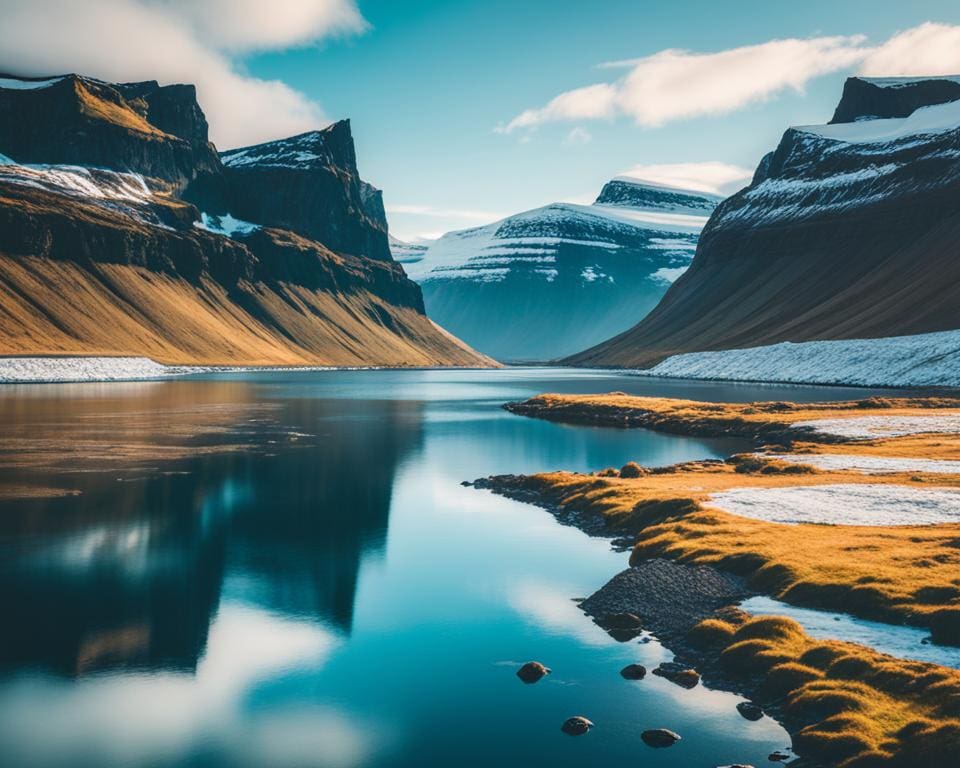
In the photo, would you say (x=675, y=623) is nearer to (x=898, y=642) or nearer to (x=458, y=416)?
(x=898, y=642)

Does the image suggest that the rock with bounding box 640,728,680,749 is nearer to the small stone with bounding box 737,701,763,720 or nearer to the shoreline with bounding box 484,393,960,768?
the small stone with bounding box 737,701,763,720

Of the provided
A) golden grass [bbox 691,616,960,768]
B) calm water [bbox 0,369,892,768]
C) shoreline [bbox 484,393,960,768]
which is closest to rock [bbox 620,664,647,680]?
calm water [bbox 0,369,892,768]

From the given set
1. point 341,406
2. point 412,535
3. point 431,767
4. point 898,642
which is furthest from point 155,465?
point 341,406

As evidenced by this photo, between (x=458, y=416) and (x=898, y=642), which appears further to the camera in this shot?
(x=458, y=416)

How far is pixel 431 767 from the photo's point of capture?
2278 cm

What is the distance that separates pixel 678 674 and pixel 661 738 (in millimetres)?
4007

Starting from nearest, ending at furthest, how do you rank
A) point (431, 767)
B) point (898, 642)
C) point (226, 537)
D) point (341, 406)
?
1. point (431, 767)
2. point (898, 642)
3. point (226, 537)
4. point (341, 406)

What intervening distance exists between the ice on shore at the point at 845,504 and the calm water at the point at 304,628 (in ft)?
32.3

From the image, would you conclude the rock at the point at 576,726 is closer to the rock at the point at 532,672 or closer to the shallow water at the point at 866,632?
the rock at the point at 532,672

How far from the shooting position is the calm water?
23953 millimetres

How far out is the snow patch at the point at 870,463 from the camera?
6016cm

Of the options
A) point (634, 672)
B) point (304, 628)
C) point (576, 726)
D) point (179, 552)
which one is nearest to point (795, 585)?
point (634, 672)

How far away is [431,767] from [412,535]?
28258 mm

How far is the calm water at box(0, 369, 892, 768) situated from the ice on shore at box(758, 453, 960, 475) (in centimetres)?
2471
